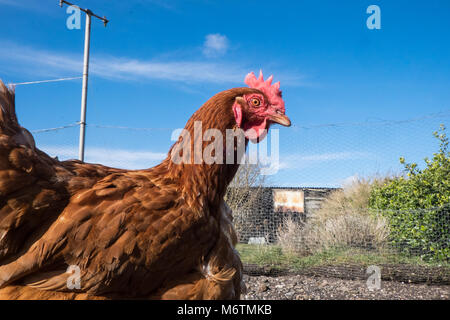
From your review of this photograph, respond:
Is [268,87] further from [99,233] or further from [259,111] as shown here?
[99,233]

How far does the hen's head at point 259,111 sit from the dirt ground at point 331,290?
266 cm

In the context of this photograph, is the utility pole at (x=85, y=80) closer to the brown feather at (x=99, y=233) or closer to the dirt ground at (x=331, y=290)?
the dirt ground at (x=331, y=290)

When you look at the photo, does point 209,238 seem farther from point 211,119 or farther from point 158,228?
point 211,119

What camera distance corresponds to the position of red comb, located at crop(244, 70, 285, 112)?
1901mm

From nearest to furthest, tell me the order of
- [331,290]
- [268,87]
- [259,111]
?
1. [259,111]
2. [268,87]
3. [331,290]

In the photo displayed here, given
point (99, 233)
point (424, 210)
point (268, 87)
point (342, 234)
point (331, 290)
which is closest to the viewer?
point (99, 233)

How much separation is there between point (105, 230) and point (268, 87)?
1.10m

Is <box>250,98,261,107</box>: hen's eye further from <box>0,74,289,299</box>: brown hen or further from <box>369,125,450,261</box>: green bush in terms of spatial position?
<box>369,125,450,261</box>: green bush

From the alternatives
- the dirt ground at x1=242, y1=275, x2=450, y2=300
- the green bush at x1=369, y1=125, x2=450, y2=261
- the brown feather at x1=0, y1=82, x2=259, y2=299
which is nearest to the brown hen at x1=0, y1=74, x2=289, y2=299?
the brown feather at x1=0, y1=82, x2=259, y2=299

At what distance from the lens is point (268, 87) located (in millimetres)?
1954

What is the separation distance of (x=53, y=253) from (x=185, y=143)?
72cm

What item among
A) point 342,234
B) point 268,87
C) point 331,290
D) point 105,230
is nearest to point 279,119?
point 268,87

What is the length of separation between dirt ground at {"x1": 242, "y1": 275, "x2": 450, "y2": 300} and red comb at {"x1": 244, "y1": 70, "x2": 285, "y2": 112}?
2696 millimetres
